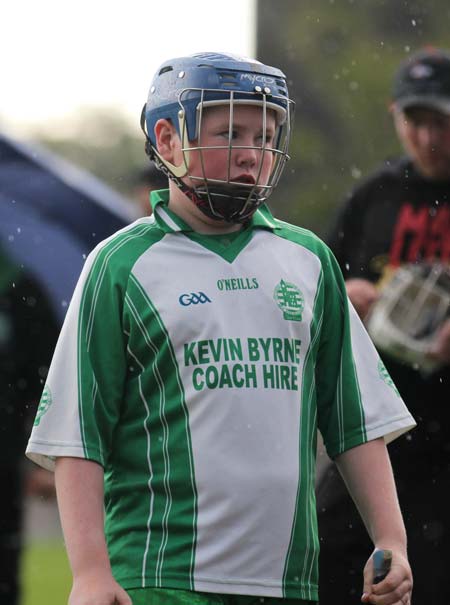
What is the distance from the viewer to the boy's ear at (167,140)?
356 centimetres

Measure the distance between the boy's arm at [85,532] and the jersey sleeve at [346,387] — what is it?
571 millimetres

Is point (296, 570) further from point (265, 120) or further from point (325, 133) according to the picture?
point (325, 133)

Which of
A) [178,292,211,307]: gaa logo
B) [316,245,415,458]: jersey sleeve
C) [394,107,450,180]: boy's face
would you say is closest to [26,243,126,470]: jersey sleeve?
[178,292,211,307]: gaa logo

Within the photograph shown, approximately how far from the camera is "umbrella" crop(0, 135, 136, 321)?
7.12 m

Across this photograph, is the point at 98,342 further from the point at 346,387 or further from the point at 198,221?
the point at 346,387

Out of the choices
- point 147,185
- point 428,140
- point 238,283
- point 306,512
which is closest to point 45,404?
point 238,283

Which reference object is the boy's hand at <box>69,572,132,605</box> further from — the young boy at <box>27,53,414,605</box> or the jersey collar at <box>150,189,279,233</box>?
the jersey collar at <box>150,189,279,233</box>

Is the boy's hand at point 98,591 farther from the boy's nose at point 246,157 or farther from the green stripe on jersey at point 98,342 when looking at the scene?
the boy's nose at point 246,157

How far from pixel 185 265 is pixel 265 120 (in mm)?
360

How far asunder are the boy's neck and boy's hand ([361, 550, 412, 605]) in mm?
808

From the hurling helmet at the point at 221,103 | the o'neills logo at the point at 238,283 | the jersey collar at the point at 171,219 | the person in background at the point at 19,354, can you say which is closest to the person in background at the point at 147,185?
the person in background at the point at 19,354

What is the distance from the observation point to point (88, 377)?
11.0ft

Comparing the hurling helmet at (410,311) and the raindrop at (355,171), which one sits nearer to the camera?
the hurling helmet at (410,311)

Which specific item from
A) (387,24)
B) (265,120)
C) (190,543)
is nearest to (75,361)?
(190,543)
